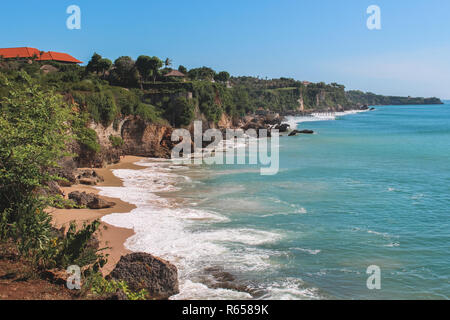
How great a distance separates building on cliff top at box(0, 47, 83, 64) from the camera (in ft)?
194

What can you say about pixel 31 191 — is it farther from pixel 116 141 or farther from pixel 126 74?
pixel 126 74

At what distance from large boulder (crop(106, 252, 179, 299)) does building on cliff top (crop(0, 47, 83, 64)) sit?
182 ft

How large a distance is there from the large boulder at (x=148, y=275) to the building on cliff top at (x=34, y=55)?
55560 mm

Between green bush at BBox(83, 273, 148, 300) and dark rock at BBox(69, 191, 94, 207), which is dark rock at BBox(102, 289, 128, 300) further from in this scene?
dark rock at BBox(69, 191, 94, 207)

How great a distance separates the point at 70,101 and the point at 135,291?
2347 centimetres

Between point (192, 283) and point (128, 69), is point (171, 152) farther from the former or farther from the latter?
point (192, 283)

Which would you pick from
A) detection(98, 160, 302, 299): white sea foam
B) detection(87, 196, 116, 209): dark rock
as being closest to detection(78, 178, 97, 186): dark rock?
detection(98, 160, 302, 299): white sea foam

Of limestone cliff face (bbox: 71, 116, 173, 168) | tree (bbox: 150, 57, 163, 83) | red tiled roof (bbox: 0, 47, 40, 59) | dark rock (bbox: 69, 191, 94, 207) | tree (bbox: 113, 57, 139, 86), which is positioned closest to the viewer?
dark rock (bbox: 69, 191, 94, 207)

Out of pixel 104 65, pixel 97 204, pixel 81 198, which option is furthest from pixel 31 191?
pixel 104 65

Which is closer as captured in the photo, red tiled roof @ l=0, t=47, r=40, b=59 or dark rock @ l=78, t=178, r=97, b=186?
dark rock @ l=78, t=178, r=97, b=186

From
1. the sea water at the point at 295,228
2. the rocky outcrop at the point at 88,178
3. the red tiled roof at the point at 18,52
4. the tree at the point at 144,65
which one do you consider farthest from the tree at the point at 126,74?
the rocky outcrop at the point at 88,178

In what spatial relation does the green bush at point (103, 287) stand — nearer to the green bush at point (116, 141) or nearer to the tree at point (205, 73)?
the green bush at point (116, 141)

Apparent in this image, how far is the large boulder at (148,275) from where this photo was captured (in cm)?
1062
